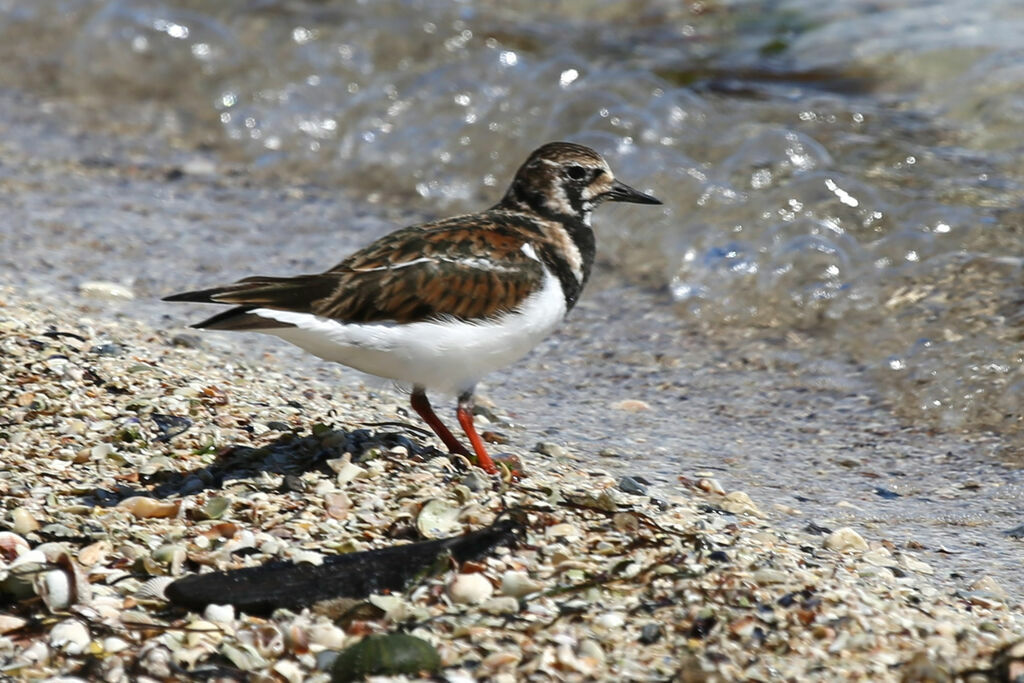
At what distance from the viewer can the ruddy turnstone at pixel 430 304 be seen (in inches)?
128

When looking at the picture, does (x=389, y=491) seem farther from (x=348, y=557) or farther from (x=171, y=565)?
(x=171, y=565)

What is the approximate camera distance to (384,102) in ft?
Answer: 26.3

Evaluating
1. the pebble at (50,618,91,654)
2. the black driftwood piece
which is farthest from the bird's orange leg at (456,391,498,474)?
the pebble at (50,618,91,654)

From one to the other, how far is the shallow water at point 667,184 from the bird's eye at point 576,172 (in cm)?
85

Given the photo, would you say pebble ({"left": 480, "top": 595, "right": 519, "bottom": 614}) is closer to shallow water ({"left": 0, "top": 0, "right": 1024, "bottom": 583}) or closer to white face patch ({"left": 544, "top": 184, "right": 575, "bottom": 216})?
shallow water ({"left": 0, "top": 0, "right": 1024, "bottom": 583})

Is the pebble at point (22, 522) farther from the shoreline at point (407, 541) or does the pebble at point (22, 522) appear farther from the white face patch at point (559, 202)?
the white face patch at point (559, 202)

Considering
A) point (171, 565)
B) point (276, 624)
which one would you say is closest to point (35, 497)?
point (171, 565)

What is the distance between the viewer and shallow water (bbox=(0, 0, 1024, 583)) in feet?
15.0

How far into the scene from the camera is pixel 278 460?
3.44 meters

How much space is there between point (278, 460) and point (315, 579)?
68 centimetres

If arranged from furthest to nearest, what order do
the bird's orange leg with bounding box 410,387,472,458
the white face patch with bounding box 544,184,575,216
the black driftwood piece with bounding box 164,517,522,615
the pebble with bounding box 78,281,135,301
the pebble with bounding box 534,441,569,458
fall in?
the pebble with bounding box 78,281,135,301 → the white face patch with bounding box 544,184,575,216 → the pebble with bounding box 534,441,569,458 → the bird's orange leg with bounding box 410,387,472,458 → the black driftwood piece with bounding box 164,517,522,615

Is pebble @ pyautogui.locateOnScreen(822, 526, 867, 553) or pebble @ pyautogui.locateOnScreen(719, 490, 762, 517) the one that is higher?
pebble @ pyautogui.locateOnScreen(822, 526, 867, 553)

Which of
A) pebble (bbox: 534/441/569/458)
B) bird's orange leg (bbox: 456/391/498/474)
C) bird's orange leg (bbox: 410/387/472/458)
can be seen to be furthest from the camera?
pebble (bbox: 534/441/569/458)

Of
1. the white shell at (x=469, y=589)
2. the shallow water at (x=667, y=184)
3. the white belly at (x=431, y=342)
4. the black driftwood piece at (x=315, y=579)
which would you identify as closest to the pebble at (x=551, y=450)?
the shallow water at (x=667, y=184)
